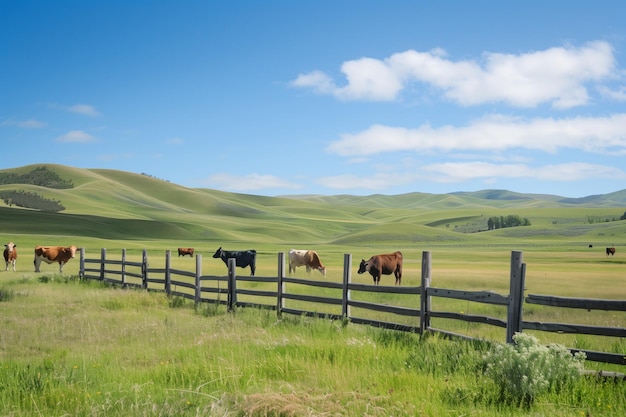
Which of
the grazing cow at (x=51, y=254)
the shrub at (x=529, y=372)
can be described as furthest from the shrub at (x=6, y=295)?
the shrub at (x=529, y=372)

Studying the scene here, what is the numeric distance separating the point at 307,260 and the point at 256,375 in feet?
82.7

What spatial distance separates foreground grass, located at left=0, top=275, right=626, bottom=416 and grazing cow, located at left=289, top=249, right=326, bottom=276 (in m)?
19.7

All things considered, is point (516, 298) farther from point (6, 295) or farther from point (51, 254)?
point (51, 254)

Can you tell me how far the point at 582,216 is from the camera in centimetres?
17775

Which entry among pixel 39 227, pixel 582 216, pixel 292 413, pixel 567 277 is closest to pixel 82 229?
pixel 39 227

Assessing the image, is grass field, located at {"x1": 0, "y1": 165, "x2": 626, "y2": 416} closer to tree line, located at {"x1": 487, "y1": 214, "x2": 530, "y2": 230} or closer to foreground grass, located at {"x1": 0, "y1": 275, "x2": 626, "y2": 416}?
foreground grass, located at {"x1": 0, "y1": 275, "x2": 626, "y2": 416}

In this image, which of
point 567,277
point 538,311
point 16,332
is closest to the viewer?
point 16,332

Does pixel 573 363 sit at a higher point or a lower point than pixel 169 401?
higher

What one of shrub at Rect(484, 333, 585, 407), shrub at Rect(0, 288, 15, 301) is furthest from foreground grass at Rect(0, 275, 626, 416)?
shrub at Rect(0, 288, 15, 301)

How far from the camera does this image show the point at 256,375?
25.8 ft

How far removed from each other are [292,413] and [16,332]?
9164 millimetres

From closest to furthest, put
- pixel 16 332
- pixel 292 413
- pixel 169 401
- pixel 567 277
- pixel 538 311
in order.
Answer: pixel 292 413 < pixel 169 401 < pixel 16 332 < pixel 538 311 < pixel 567 277

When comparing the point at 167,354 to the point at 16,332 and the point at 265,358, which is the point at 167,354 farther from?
the point at 16,332

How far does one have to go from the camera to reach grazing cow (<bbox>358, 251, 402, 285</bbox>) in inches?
1013
